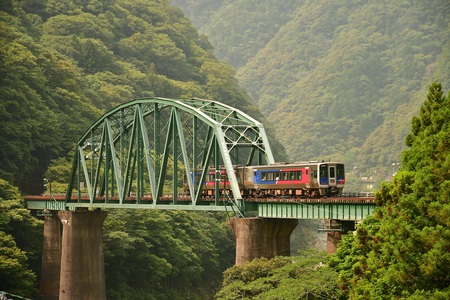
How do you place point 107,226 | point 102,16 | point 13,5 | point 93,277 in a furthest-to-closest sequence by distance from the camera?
point 102,16 → point 13,5 → point 107,226 → point 93,277

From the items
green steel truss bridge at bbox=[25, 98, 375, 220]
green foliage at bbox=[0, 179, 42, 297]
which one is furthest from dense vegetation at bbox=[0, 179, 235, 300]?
green steel truss bridge at bbox=[25, 98, 375, 220]

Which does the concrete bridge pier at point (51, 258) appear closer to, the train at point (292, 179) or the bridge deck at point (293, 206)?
the bridge deck at point (293, 206)

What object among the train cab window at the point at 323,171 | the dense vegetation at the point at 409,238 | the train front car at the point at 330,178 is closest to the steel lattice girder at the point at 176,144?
the train front car at the point at 330,178

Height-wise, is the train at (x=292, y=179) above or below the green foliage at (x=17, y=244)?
above

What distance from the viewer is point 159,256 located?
106 m

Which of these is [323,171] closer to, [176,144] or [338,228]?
[338,228]

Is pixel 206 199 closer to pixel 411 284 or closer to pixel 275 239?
pixel 275 239

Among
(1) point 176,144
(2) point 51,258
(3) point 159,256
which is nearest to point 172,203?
(1) point 176,144

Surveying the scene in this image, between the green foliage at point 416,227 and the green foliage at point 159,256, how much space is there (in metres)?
55.1

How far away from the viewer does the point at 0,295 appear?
6831 centimetres

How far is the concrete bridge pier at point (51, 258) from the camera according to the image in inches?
3597

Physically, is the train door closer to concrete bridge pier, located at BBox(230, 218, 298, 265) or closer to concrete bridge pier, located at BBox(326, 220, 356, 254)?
concrete bridge pier, located at BBox(230, 218, 298, 265)

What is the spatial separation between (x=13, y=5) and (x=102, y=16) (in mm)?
25844

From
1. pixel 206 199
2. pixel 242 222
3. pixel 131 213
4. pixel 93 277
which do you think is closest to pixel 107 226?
pixel 131 213
